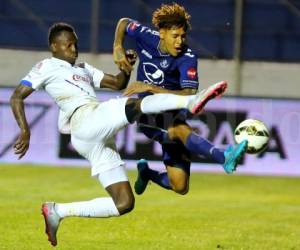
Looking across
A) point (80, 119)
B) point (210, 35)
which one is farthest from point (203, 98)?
point (210, 35)

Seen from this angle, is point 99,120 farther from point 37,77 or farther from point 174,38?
point 174,38

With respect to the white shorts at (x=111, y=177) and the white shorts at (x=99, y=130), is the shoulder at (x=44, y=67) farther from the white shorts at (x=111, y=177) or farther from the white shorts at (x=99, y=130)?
the white shorts at (x=111, y=177)

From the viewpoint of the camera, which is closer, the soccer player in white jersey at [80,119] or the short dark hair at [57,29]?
the soccer player in white jersey at [80,119]

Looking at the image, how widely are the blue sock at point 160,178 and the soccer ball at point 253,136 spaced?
1.60 metres

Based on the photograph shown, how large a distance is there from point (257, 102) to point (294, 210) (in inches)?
154

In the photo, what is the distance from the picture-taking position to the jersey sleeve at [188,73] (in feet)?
25.7

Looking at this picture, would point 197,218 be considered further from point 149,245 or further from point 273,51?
point 273,51

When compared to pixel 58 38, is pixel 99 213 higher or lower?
lower

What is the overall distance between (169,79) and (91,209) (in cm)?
154

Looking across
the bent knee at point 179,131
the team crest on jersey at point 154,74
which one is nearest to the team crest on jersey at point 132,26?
the team crest on jersey at point 154,74

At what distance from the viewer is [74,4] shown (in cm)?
1891

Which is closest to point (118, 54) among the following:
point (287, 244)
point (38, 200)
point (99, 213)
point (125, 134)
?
point (99, 213)

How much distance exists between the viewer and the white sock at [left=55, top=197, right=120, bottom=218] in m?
7.27

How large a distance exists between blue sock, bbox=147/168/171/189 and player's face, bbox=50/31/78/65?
1.81 meters
